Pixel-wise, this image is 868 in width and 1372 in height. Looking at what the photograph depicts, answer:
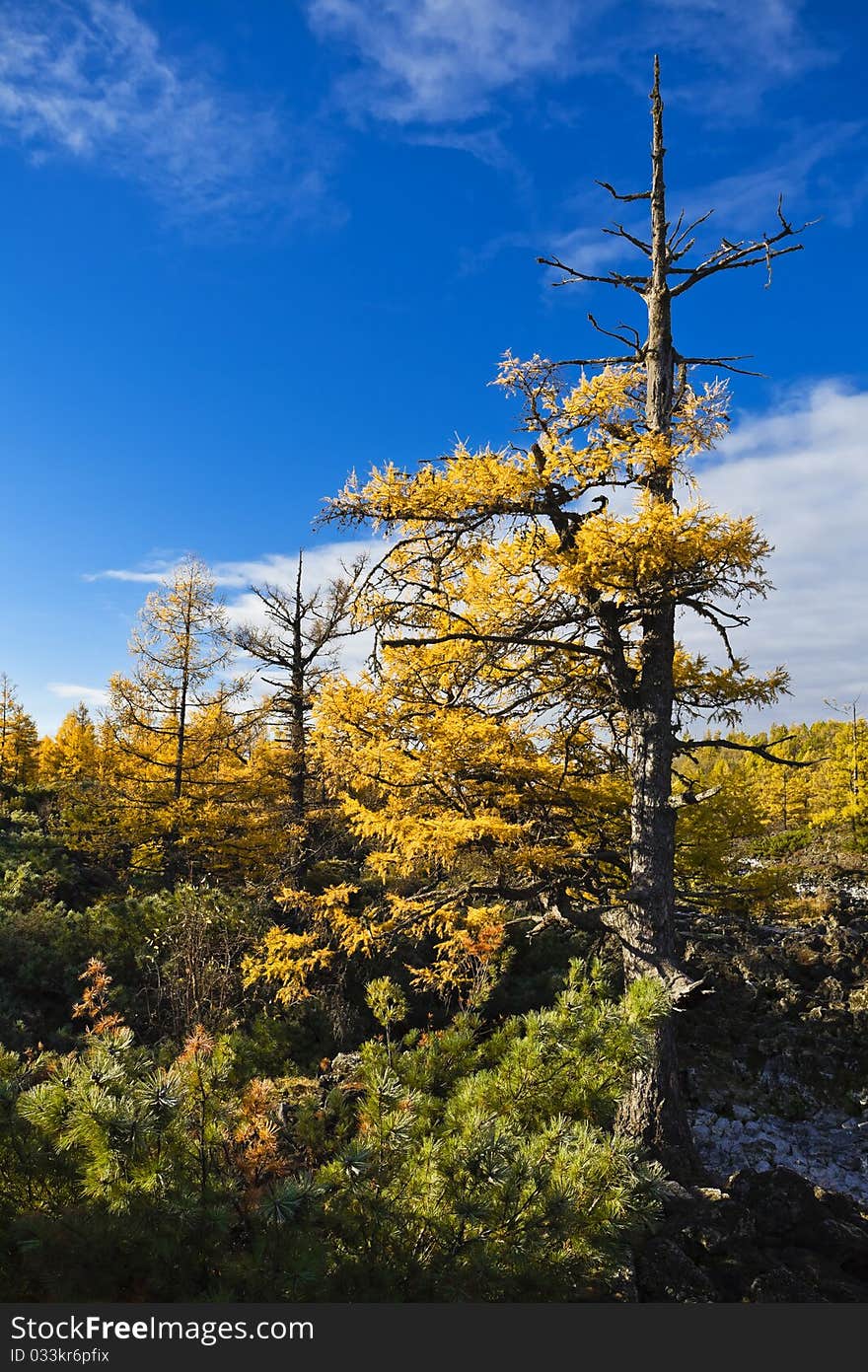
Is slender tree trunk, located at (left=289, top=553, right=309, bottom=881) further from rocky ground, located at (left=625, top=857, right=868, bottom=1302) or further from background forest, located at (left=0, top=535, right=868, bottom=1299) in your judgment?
rocky ground, located at (left=625, top=857, right=868, bottom=1302)

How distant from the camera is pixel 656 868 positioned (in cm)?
743

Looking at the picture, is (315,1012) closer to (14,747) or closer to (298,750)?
(298,750)

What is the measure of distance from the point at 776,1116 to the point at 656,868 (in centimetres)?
588

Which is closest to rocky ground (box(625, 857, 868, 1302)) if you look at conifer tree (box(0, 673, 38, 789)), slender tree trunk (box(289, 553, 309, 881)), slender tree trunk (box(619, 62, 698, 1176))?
slender tree trunk (box(619, 62, 698, 1176))

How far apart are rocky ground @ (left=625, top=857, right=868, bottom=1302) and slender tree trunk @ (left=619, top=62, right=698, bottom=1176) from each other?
2.07ft

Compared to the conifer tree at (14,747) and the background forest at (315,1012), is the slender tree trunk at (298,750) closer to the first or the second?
the background forest at (315,1012)

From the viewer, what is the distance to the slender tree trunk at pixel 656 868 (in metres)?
7.39

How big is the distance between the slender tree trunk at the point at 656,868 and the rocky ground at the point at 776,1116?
2.07ft

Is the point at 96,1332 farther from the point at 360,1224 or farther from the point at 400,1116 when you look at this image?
the point at 400,1116

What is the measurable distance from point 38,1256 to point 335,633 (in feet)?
43.1

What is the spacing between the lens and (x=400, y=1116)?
11.3 feet

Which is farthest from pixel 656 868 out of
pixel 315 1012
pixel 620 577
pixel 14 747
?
pixel 14 747

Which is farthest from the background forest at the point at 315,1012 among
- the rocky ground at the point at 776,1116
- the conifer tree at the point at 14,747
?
the conifer tree at the point at 14,747

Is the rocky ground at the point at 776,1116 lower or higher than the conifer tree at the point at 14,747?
lower
